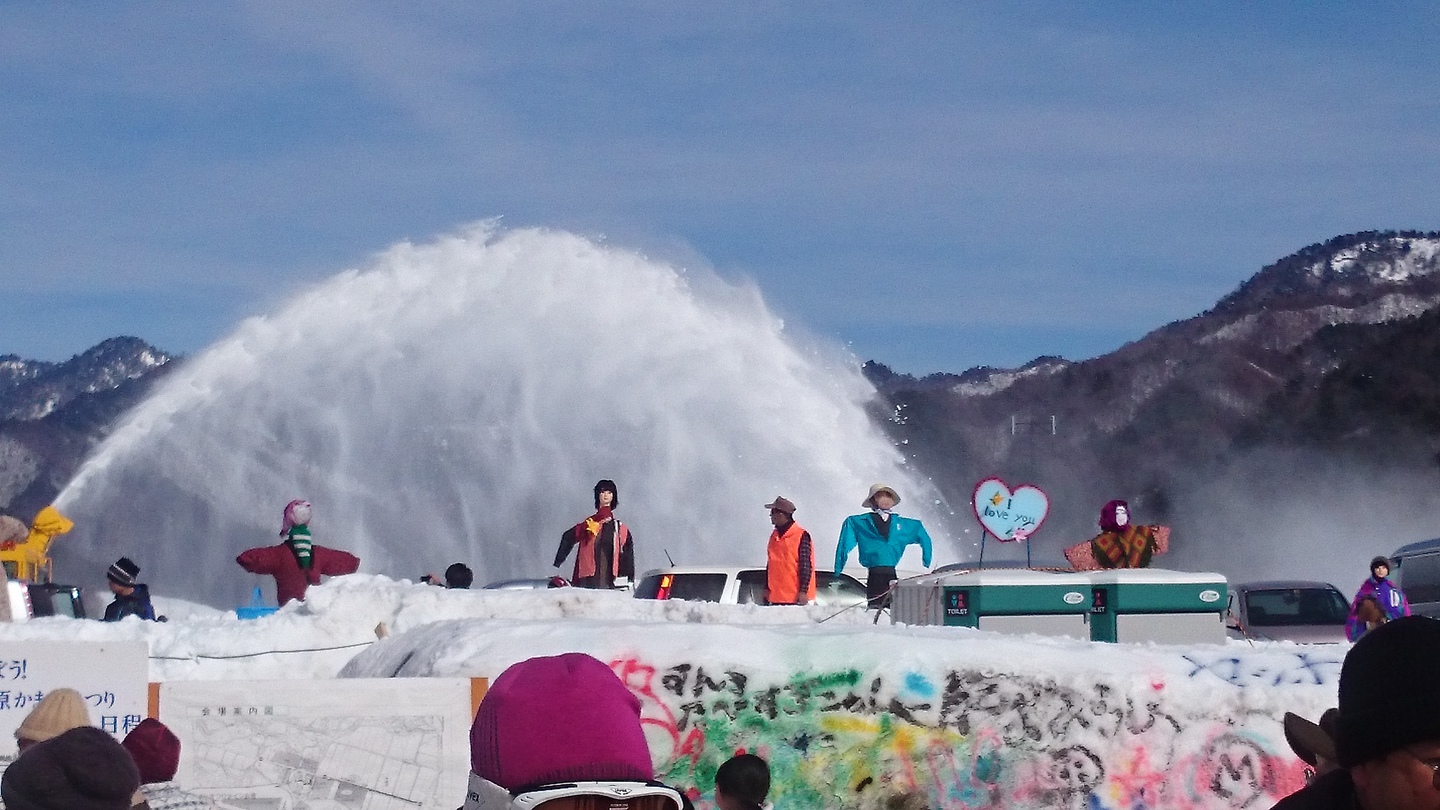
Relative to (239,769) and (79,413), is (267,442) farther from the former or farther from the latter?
(79,413)

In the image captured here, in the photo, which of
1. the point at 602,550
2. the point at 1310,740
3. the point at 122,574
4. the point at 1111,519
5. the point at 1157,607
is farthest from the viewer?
the point at 122,574

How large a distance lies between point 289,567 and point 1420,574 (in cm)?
1546

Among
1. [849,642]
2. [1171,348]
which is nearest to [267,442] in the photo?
[849,642]

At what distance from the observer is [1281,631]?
62.2ft

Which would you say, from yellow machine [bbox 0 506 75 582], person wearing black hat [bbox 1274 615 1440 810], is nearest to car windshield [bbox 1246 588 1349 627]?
yellow machine [bbox 0 506 75 582]

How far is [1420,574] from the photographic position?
75.3ft

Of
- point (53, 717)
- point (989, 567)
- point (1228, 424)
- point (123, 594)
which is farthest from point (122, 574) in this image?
point (1228, 424)

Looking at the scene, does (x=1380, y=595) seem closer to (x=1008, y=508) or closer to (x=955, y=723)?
(x=1008, y=508)

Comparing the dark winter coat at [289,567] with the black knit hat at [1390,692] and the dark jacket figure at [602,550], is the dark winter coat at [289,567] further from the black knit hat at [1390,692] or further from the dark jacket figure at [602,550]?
the black knit hat at [1390,692]

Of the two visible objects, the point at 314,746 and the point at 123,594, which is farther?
the point at 123,594

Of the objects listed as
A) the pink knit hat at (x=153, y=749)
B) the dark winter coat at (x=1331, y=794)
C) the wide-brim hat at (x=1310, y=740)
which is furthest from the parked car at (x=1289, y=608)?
the dark winter coat at (x=1331, y=794)

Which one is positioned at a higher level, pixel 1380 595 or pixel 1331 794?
pixel 1380 595

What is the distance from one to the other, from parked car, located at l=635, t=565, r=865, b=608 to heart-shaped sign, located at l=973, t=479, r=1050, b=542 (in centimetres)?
305

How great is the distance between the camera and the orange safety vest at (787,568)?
13797 mm
